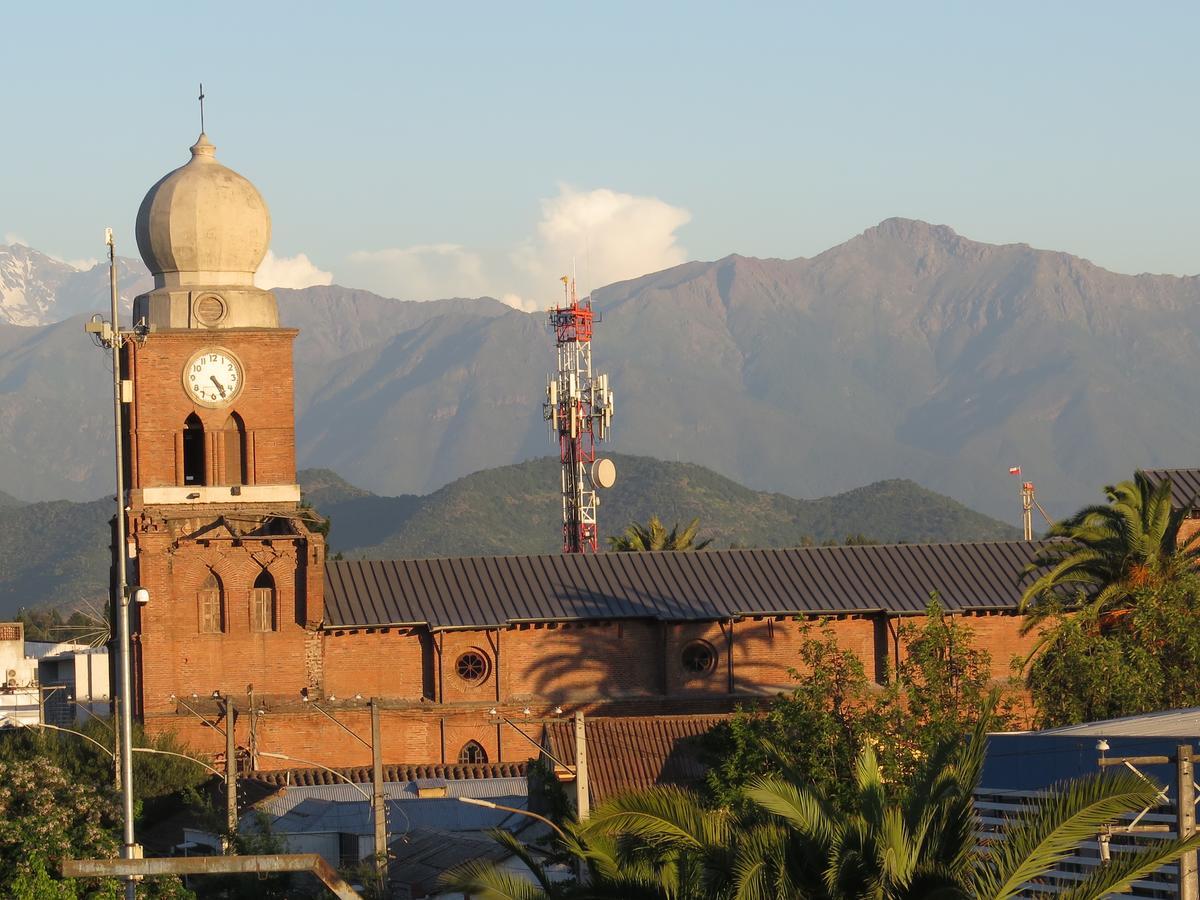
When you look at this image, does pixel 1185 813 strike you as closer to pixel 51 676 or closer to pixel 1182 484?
pixel 1182 484

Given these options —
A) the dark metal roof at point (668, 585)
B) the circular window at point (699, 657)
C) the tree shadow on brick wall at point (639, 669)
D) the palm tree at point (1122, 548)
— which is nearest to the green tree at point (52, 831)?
the dark metal roof at point (668, 585)

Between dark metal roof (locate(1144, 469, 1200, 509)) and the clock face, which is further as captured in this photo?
dark metal roof (locate(1144, 469, 1200, 509))

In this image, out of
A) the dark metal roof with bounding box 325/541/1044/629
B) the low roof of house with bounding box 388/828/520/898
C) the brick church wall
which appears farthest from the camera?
the dark metal roof with bounding box 325/541/1044/629

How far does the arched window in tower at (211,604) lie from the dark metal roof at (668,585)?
2.80 metres

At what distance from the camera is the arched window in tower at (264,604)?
212 ft

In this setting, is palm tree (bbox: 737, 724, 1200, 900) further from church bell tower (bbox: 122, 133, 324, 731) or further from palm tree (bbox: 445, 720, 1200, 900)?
church bell tower (bbox: 122, 133, 324, 731)

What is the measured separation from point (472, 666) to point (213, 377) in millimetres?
10443

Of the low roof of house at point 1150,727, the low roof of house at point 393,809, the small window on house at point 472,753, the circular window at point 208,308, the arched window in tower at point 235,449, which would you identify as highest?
the circular window at point 208,308

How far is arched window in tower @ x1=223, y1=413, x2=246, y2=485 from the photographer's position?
66.2 metres

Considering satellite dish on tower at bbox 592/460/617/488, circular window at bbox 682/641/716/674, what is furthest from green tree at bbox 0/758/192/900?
satellite dish on tower at bbox 592/460/617/488

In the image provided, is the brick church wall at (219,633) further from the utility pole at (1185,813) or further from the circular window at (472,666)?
the utility pole at (1185,813)

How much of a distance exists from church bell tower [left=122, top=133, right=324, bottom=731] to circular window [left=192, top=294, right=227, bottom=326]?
0.13ft

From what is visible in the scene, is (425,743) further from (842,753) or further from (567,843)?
(567,843)

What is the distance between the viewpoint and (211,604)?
211ft
